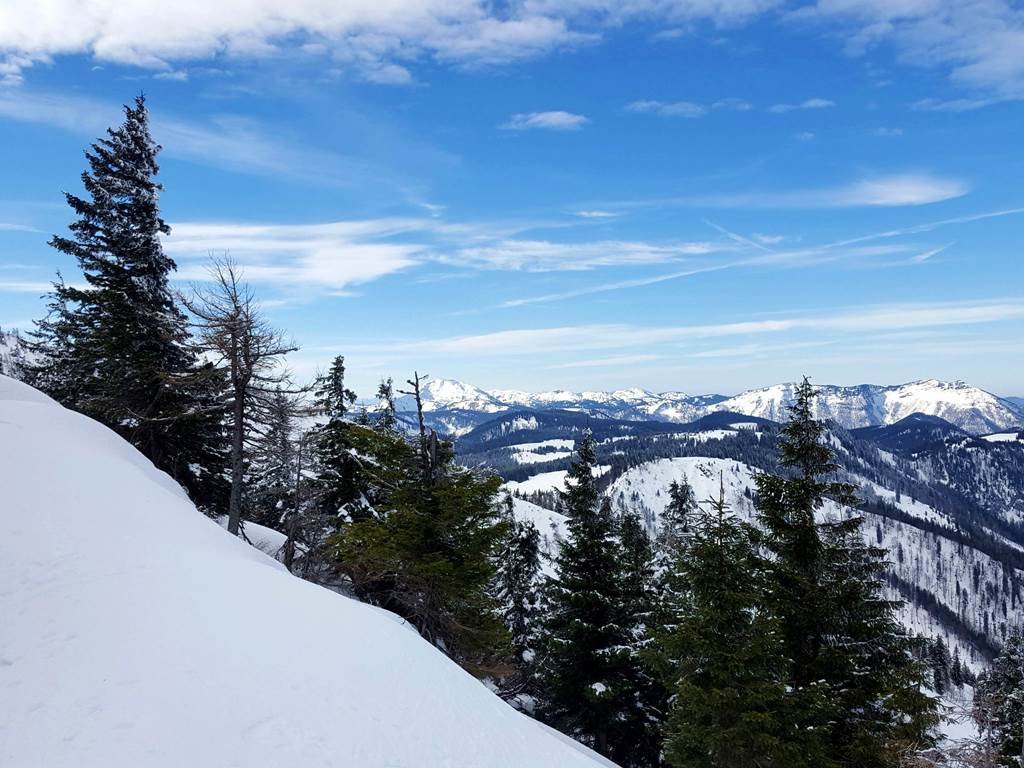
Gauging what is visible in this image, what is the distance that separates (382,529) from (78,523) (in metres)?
8.58

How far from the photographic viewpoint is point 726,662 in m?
12.6

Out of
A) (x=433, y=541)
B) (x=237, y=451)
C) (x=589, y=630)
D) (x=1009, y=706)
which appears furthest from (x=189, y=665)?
(x=1009, y=706)

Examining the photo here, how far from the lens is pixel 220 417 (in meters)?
22.4

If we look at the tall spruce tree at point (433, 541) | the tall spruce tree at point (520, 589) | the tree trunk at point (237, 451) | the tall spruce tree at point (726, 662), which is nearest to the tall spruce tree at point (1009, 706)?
the tall spruce tree at point (726, 662)

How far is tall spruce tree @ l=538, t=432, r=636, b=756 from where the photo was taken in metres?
20.4

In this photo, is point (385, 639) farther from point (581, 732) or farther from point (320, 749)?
point (581, 732)

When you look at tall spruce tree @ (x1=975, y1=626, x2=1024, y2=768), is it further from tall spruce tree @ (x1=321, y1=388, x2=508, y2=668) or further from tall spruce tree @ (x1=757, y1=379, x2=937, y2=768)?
tall spruce tree @ (x1=321, y1=388, x2=508, y2=668)

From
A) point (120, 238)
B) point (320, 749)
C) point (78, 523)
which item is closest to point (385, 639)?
point (320, 749)

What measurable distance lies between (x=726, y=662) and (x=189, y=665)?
11.2 meters

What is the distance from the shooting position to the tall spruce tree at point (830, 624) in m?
12.1

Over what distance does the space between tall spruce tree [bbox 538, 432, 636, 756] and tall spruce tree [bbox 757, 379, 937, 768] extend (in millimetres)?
7465

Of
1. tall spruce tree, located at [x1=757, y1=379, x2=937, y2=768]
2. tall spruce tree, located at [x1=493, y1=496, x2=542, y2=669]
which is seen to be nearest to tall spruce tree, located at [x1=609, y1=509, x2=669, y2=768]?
tall spruce tree, located at [x1=757, y1=379, x2=937, y2=768]

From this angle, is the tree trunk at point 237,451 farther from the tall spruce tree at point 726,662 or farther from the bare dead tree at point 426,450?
the tall spruce tree at point 726,662

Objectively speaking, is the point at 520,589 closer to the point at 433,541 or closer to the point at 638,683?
the point at 638,683
